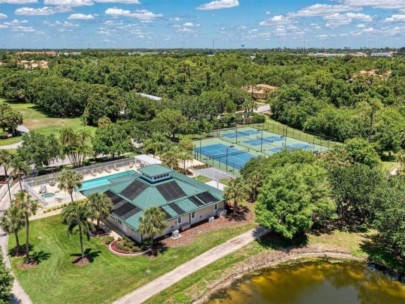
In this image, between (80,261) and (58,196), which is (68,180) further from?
(80,261)

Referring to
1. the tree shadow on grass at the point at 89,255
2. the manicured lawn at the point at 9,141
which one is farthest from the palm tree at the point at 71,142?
the tree shadow on grass at the point at 89,255

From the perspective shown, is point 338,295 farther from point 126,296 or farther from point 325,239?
point 126,296

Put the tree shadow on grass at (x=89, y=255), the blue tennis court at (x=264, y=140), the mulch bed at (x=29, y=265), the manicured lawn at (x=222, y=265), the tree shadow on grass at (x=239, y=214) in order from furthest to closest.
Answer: the blue tennis court at (x=264, y=140) → the tree shadow on grass at (x=239, y=214) → the tree shadow on grass at (x=89, y=255) → the mulch bed at (x=29, y=265) → the manicured lawn at (x=222, y=265)

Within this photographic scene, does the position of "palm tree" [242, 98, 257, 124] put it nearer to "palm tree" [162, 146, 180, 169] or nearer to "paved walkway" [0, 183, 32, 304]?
"palm tree" [162, 146, 180, 169]

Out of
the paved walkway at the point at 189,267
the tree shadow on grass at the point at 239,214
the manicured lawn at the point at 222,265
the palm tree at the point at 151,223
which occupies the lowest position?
the manicured lawn at the point at 222,265

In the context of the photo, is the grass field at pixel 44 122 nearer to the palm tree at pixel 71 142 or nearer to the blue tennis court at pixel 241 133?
the palm tree at pixel 71 142

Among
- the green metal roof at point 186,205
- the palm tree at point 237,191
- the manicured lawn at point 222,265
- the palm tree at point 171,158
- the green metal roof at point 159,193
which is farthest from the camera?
the palm tree at point 171,158

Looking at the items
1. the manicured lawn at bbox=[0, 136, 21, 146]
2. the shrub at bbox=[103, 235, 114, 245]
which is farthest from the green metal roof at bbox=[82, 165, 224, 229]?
the manicured lawn at bbox=[0, 136, 21, 146]

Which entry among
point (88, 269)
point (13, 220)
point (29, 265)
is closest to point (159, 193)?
point (88, 269)

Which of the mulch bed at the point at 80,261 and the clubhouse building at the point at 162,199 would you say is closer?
the mulch bed at the point at 80,261
